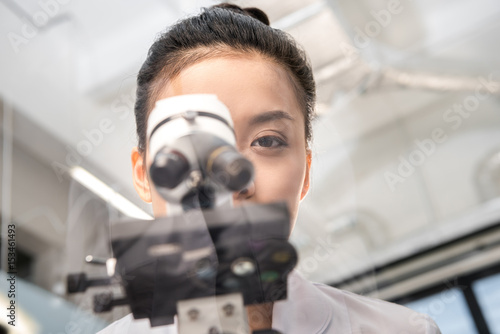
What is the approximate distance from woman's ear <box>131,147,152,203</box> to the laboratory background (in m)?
0.01

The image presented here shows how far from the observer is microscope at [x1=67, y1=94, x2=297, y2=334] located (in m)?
0.33

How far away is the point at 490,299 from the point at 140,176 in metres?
2.12

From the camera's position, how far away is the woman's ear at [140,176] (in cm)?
41

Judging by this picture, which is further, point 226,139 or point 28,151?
point 28,151

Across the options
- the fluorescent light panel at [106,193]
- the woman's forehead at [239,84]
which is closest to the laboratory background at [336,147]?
the fluorescent light panel at [106,193]

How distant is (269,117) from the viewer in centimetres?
44

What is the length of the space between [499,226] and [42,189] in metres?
3.34

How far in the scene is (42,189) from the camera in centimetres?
65

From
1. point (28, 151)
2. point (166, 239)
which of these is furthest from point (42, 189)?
point (166, 239)

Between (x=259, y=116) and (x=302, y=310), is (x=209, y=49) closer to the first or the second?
(x=259, y=116)

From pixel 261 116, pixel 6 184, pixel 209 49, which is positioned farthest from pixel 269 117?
pixel 6 184

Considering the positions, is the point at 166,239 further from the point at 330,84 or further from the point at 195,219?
the point at 330,84

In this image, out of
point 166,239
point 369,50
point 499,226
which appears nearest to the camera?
point 166,239

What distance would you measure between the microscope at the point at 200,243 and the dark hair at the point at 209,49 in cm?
11
